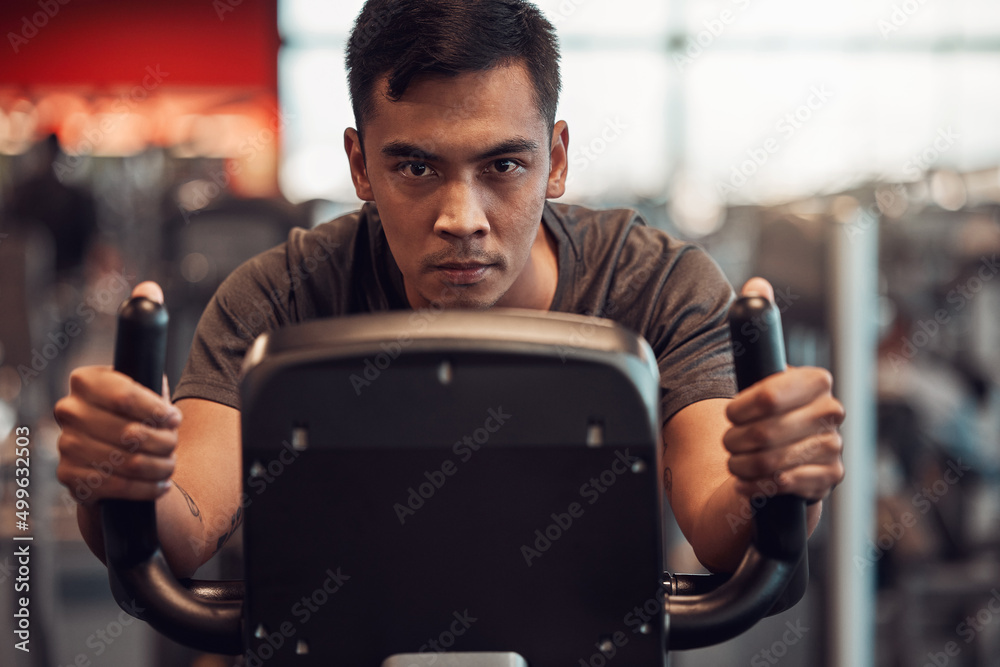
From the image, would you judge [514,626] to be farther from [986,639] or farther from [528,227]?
[986,639]

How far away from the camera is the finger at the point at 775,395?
0.70 m

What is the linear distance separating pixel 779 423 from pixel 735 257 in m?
4.01

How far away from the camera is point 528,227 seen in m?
1.07

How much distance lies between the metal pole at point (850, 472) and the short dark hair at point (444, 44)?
3.48 feet

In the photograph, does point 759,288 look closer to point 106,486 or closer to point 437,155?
point 437,155

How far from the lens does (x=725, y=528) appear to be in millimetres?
854

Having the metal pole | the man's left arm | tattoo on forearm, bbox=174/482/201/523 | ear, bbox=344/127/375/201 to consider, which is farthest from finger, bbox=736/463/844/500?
the metal pole

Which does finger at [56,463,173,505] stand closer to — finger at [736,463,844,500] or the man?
the man

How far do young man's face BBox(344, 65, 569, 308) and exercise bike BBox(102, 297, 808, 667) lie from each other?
389mm

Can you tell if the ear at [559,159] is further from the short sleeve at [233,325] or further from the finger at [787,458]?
the finger at [787,458]

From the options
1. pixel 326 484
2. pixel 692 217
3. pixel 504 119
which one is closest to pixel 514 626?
pixel 326 484

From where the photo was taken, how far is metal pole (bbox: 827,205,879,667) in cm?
188

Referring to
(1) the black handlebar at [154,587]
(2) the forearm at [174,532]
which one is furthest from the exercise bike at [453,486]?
(2) the forearm at [174,532]

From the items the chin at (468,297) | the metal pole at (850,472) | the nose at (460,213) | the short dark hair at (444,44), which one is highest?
the short dark hair at (444,44)
